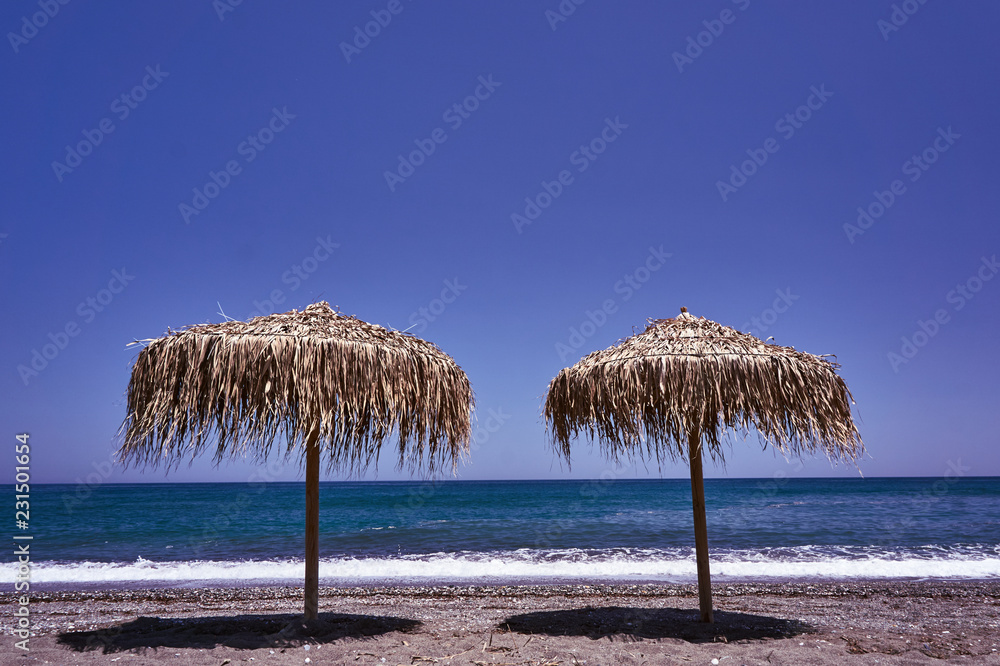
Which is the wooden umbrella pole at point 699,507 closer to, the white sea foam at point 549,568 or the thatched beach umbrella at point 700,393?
the thatched beach umbrella at point 700,393

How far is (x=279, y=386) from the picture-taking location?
3.88m

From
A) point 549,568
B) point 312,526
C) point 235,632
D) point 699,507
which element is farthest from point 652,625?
point 549,568

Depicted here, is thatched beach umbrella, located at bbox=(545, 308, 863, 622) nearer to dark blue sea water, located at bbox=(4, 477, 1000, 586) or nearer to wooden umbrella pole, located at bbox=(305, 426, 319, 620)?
wooden umbrella pole, located at bbox=(305, 426, 319, 620)

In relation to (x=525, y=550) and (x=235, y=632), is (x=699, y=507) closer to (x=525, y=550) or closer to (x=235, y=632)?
(x=235, y=632)

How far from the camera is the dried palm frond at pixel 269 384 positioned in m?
3.89

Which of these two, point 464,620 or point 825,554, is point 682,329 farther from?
point 825,554

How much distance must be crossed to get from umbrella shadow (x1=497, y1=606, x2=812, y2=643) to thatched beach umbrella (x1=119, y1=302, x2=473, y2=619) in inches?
81.5

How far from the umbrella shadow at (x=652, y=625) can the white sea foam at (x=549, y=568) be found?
143 inches

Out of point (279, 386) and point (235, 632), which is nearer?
point (279, 386)

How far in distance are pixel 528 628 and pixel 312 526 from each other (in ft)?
6.94

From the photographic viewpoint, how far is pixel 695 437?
4770 mm

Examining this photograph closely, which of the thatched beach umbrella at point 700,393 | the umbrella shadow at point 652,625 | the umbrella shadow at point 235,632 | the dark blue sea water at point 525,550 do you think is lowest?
the dark blue sea water at point 525,550

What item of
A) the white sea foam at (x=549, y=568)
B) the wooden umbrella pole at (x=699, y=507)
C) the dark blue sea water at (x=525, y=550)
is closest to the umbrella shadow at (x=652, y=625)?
the wooden umbrella pole at (x=699, y=507)

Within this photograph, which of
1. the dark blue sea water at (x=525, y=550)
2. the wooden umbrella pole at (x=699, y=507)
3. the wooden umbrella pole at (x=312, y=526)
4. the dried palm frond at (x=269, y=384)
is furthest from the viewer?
the dark blue sea water at (x=525, y=550)
